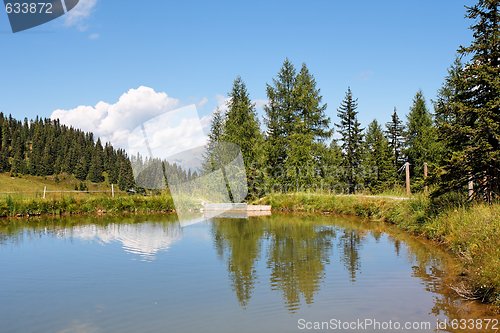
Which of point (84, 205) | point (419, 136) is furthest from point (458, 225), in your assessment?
point (419, 136)

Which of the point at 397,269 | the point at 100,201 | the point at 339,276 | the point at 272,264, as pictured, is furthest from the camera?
the point at 100,201

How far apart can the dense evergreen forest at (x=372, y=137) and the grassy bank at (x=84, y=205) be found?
946 centimetres

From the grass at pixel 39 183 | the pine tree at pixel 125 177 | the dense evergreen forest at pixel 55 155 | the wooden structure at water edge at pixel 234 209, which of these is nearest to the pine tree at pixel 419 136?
the wooden structure at water edge at pixel 234 209

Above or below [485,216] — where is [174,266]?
below

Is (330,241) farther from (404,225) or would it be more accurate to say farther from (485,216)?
(485,216)

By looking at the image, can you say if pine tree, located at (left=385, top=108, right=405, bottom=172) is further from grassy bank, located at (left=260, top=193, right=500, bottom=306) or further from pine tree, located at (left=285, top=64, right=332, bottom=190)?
grassy bank, located at (left=260, top=193, right=500, bottom=306)

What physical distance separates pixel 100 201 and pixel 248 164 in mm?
13417

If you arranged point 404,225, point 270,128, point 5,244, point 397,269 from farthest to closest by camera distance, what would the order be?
point 270,128 < point 404,225 < point 5,244 < point 397,269

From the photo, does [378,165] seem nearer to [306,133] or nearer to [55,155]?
[306,133]

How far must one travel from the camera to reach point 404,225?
1978 centimetres

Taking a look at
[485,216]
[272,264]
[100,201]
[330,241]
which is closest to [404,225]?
[330,241]

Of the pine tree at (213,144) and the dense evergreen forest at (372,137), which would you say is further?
the pine tree at (213,144)

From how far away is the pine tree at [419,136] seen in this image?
42938mm

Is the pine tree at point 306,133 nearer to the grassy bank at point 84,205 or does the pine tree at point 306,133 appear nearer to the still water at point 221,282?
the grassy bank at point 84,205
